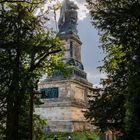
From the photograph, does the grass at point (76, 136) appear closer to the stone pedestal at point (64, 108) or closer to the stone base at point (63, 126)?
the stone base at point (63, 126)

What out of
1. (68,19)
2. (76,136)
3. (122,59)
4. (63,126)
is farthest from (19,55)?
(68,19)

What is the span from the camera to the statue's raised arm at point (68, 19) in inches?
3155

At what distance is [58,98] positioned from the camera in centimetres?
7175

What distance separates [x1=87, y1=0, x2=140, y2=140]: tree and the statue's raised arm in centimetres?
5519

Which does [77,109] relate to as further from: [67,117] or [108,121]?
[108,121]

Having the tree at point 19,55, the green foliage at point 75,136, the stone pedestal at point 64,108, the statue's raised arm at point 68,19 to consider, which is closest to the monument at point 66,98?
the stone pedestal at point 64,108

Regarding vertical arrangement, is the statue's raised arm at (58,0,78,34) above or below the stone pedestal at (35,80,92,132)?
above

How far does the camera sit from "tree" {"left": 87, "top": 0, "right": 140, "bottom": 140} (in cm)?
1952

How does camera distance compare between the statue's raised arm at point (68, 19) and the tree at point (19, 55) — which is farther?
the statue's raised arm at point (68, 19)

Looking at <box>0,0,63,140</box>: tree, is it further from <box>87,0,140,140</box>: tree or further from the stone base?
the stone base

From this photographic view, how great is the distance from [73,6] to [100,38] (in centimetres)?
5809

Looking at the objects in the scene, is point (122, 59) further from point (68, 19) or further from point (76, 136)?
point (68, 19)

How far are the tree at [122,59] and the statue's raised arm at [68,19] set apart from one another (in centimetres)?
5519

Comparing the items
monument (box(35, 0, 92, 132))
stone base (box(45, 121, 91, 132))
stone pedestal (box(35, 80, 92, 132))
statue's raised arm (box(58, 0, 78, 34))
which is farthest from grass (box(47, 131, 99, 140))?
statue's raised arm (box(58, 0, 78, 34))
